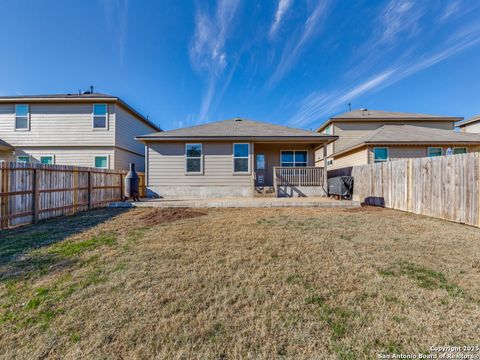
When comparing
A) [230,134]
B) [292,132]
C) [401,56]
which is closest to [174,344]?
[230,134]

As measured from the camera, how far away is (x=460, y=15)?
946 cm

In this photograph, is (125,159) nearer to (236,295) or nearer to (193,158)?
(193,158)

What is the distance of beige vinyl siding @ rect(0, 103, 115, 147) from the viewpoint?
12.5 meters

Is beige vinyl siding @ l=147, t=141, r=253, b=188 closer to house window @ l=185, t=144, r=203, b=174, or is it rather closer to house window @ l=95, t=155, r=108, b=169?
house window @ l=185, t=144, r=203, b=174

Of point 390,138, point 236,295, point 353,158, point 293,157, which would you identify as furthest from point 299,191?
point 236,295

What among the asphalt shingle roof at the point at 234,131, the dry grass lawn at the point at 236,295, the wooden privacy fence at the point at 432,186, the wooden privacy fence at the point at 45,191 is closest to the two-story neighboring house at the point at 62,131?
the asphalt shingle roof at the point at 234,131

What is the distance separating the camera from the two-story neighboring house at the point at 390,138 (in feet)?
42.1

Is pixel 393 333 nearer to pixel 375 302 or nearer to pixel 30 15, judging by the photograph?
pixel 375 302

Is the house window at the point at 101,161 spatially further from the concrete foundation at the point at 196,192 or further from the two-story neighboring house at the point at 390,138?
the two-story neighboring house at the point at 390,138

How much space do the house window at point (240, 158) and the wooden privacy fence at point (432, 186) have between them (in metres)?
5.82

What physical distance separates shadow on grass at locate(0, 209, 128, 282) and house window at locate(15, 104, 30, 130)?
36.0ft

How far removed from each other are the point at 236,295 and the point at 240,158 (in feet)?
30.1

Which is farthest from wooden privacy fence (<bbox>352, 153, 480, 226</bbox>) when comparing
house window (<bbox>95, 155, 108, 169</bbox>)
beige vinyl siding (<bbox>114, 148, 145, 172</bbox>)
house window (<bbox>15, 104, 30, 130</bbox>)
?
house window (<bbox>15, 104, 30, 130</bbox>)

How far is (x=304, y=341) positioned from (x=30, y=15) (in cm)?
1624
